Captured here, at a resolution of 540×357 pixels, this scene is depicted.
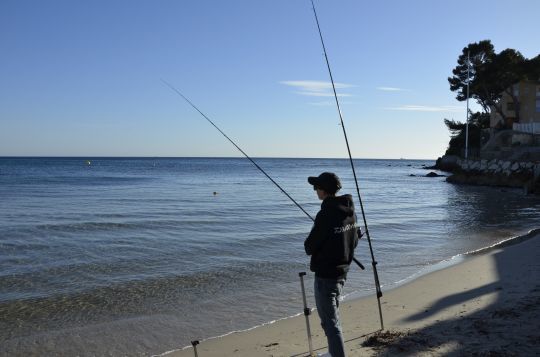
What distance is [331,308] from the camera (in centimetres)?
408

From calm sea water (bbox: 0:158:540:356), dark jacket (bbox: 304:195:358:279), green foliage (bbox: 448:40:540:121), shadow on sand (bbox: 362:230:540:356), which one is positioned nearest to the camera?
dark jacket (bbox: 304:195:358:279)

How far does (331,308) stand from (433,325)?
2.01 metres

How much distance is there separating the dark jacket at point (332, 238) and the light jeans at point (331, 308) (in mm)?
71

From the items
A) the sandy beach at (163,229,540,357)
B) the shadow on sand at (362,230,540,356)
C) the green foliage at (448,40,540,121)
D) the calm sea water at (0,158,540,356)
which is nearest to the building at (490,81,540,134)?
the green foliage at (448,40,540,121)

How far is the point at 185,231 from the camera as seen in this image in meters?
14.4

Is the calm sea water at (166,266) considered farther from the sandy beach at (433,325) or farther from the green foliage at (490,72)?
the green foliage at (490,72)

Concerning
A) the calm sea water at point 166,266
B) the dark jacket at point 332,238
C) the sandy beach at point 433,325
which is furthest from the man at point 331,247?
the calm sea water at point 166,266

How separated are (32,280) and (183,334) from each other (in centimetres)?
397

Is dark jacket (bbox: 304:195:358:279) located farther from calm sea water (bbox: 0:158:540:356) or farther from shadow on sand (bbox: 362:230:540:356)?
calm sea water (bbox: 0:158:540:356)

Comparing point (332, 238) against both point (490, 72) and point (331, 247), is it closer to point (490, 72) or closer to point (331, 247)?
point (331, 247)

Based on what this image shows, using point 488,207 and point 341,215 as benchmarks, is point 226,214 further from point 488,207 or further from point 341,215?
point 341,215

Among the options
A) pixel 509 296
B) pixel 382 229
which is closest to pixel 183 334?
pixel 509 296

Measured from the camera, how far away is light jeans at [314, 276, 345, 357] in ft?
13.3

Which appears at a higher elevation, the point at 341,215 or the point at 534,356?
the point at 341,215
